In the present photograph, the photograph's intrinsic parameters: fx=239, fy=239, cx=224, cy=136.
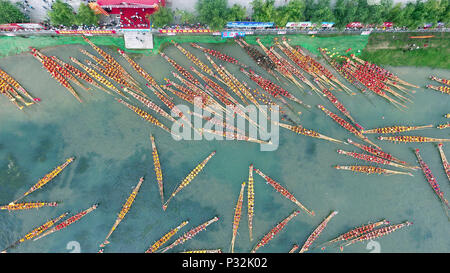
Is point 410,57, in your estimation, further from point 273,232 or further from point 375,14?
point 273,232


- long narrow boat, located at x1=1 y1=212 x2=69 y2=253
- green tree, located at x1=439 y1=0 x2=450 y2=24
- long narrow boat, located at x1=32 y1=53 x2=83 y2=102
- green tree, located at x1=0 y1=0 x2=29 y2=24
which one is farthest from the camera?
long narrow boat, located at x1=32 y1=53 x2=83 y2=102

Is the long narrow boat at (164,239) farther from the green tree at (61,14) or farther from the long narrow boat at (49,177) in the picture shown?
the green tree at (61,14)

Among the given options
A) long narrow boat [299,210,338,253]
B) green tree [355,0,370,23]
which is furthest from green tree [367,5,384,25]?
long narrow boat [299,210,338,253]

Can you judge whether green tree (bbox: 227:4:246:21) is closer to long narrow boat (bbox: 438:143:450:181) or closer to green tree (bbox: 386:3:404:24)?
green tree (bbox: 386:3:404:24)

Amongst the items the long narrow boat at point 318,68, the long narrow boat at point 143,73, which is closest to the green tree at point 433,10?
the long narrow boat at point 318,68

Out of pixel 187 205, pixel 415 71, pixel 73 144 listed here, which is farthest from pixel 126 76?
pixel 415 71
